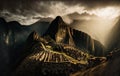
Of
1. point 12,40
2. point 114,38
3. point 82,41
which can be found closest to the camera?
point 114,38

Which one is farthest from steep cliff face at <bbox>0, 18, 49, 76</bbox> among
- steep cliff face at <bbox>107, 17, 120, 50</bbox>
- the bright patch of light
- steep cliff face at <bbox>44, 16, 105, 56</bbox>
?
steep cliff face at <bbox>107, 17, 120, 50</bbox>

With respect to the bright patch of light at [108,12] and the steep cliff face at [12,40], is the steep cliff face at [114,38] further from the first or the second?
the steep cliff face at [12,40]

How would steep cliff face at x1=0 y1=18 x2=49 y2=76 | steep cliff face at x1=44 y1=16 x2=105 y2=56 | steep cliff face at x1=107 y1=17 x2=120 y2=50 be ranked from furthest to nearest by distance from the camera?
1. steep cliff face at x1=0 y1=18 x2=49 y2=76
2. steep cliff face at x1=44 y1=16 x2=105 y2=56
3. steep cliff face at x1=107 y1=17 x2=120 y2=50

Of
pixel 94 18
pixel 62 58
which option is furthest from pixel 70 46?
pixel 94 18

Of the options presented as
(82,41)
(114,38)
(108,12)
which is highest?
(108,12)

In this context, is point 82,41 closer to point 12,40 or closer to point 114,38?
point 114,38

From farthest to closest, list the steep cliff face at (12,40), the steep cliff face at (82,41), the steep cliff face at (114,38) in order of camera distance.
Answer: the steep cliff face at (12,40)
the steep cliff face at (82,41)
the steep cliff face at (114,38)

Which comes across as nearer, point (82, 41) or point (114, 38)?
point (114, 38)

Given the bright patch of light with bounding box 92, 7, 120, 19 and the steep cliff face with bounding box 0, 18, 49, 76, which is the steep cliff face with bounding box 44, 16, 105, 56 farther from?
the steep cliff face with bounding box 0, 18, 49, 76

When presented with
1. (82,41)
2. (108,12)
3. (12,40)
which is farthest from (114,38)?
(12,40)

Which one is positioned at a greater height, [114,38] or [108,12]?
[108,12]

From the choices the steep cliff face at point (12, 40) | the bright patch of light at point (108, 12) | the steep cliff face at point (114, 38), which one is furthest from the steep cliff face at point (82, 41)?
the steep cliff face at point (12, 40)
